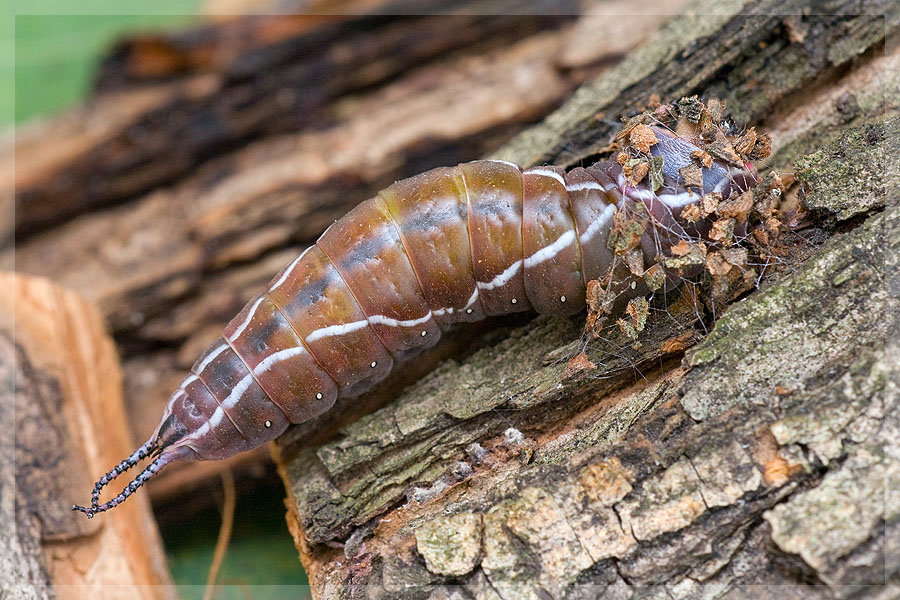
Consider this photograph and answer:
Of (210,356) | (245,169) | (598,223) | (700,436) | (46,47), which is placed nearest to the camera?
(700,436)

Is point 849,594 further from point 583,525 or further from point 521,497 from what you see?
point 521,497

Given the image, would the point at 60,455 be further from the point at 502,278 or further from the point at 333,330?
the point at 502,278

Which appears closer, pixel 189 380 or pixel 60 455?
pixel 189 380

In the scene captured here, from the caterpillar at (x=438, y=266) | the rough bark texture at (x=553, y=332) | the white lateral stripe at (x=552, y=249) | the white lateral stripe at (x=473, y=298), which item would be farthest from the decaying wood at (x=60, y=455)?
the white lateral stripe at (x=552, y=249)

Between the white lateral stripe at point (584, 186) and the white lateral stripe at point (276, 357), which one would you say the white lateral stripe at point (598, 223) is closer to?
the white lateral stripe at point (584, 186)

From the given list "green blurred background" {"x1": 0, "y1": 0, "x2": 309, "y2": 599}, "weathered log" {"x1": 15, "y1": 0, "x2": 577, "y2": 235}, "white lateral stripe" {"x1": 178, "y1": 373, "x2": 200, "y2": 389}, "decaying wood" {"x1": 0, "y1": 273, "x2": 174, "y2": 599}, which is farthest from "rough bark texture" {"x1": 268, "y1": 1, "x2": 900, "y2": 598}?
"green blurred background" {"x1": 0, "y1": 0, "x2": 309, "y2": 599}

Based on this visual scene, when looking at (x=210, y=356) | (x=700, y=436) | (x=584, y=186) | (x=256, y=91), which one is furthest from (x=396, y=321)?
(x=256, y=91)

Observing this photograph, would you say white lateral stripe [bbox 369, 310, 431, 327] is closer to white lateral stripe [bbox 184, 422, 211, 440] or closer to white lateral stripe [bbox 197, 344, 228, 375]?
white lateral stripe [bbox 197, 344, 228, 375]
